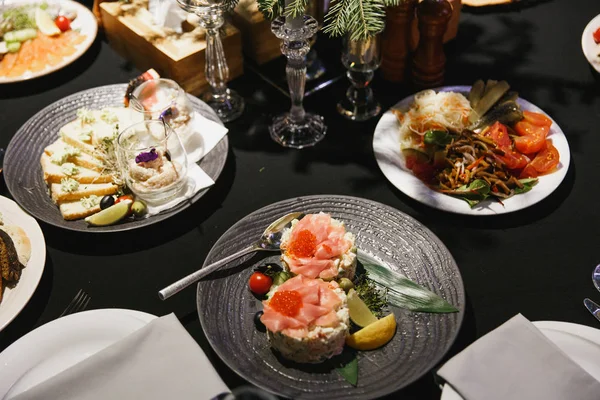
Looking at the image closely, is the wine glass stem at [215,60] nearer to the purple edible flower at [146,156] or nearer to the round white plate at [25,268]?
the purple edible flower at [146,156]

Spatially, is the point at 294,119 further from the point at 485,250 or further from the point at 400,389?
the point at 400,389

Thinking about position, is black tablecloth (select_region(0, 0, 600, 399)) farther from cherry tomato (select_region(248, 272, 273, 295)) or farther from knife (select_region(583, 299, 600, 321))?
cherry tomato (select_region(248, 272, 273, 295))

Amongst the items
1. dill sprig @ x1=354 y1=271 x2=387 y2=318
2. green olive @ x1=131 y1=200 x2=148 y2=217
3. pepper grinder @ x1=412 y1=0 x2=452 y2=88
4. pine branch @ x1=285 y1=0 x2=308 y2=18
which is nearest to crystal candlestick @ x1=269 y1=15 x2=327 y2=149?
pine branch @ x1=285 y1=0 x2=308 y2=18

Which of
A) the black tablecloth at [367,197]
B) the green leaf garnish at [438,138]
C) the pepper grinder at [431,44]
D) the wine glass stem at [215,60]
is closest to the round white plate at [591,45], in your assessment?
the black tablecloth at [367,197]

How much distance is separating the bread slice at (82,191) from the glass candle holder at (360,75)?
0.94m

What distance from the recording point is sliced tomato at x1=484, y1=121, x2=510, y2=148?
2.13 meters

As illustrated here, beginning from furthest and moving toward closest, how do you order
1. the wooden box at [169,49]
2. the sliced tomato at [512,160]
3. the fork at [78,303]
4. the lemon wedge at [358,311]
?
1. the wooden box at [169,49]
2. the sliced tomato at [512,160]
3. the fork at [78,303]
4. the lemon wedge at [358,311]

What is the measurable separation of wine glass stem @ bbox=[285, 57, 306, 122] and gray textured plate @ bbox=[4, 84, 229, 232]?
0.29 m

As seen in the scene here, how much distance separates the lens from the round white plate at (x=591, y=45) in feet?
8.16

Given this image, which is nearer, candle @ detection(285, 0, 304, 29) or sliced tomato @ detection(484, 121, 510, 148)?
candle @ detection(285, 0, 304, 29)

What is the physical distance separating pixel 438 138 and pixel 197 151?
857 mm

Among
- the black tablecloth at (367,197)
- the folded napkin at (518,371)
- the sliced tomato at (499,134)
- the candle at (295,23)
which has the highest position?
the candle at (295,23)

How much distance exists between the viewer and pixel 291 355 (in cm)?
156

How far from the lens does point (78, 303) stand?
5.90 feet
